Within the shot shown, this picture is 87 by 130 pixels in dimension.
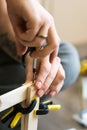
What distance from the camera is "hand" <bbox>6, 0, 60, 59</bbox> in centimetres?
52

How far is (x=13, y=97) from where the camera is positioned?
0.54 metres

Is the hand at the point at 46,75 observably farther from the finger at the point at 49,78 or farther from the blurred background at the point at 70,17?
the blurred background at the point at 70,17

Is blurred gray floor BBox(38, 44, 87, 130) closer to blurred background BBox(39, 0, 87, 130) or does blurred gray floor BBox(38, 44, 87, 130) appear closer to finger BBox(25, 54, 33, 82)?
blurred background BBox(39, 0, 87, 130)

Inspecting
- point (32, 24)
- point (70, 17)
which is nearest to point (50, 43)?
point (32, 24)

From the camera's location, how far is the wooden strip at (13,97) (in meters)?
0.53

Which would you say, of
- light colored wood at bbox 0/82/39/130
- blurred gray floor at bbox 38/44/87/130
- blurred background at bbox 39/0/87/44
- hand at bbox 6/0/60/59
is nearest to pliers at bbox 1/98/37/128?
light colored wood at bbox 0/82/39/130

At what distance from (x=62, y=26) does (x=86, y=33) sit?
0.83 feet

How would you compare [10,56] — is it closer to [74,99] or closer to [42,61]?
[42,61]

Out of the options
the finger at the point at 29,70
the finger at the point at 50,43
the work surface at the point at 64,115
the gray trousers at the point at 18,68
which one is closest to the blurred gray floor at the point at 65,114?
the work surface at the point at 64,115

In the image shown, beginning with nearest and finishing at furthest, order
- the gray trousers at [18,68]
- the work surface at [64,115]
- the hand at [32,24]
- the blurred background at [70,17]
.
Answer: the hand at [32,24] → the gray trousers at [18,68] → the work surface at [64,115] → the blurred background at [70,17]

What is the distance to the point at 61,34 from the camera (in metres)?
1.95

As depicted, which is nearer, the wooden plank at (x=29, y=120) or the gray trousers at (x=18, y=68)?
the wooden plank at (x=29, y=120)

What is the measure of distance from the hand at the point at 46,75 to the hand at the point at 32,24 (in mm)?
71

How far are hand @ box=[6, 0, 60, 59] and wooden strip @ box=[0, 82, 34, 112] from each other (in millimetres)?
84
